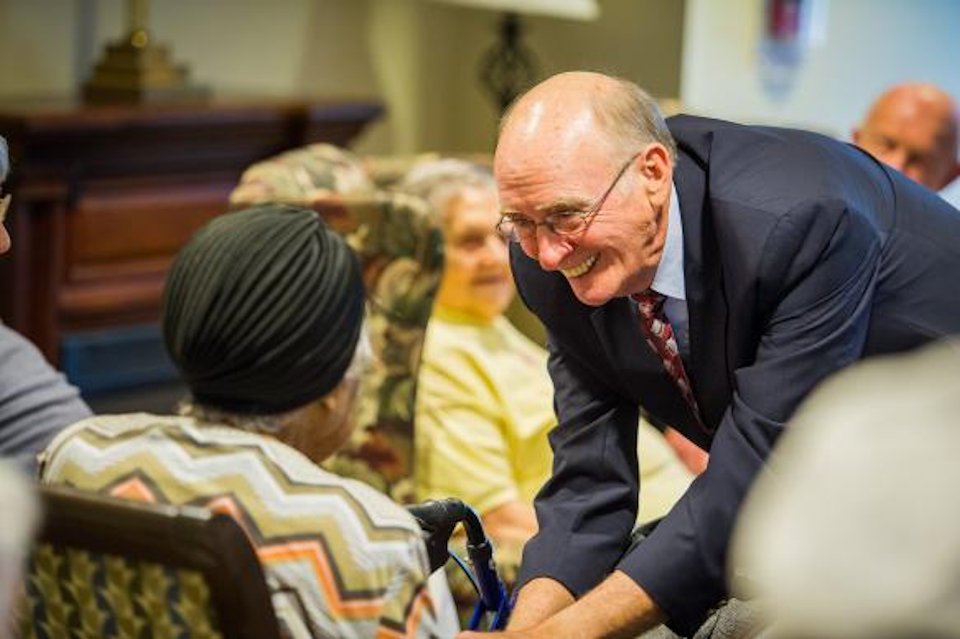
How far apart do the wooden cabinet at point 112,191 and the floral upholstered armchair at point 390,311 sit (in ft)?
4.38

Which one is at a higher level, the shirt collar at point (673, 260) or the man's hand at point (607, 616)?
the shirt collar at point (673, 260)

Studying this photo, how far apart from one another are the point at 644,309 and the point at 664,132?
0.71 feet

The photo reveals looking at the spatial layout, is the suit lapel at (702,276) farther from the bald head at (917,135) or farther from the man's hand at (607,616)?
the bald head at (917,135)

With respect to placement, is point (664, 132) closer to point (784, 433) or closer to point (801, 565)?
point (784, 433)

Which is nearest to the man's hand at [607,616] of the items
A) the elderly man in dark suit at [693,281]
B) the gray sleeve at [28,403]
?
the elderly man in dark suit at [693,281]

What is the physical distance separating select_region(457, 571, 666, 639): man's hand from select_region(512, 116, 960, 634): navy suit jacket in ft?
0.05

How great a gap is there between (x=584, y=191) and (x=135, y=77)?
284 centimetres

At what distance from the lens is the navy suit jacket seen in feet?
6.81

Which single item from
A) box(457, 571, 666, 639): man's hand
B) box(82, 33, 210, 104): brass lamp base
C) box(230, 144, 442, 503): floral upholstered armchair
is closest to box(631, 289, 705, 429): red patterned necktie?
box(457, 571, 666, 639): man's hand

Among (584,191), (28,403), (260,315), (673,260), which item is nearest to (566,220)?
(584,191)

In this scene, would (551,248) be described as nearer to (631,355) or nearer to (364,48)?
(631,355)

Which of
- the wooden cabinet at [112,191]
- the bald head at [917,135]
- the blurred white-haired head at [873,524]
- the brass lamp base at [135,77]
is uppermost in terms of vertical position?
the blurred white-haired head at [873,524]

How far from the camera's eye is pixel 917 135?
3.78m

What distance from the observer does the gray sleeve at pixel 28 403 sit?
2.55 meters
